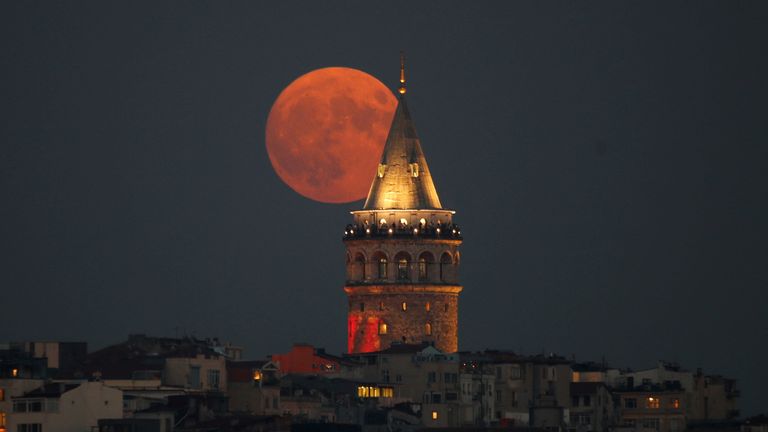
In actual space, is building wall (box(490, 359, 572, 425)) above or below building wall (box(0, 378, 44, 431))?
above

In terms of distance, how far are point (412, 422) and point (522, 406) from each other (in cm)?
1885

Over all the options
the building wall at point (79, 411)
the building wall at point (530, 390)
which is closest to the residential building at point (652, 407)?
the building wall at point (530, 390)

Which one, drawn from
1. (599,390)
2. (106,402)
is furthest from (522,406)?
(106,402)

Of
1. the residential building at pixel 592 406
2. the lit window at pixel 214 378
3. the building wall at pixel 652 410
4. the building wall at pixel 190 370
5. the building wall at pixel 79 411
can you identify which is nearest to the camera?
the building wall at pixel 79 411

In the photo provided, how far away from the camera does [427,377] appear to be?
193375 millimetres

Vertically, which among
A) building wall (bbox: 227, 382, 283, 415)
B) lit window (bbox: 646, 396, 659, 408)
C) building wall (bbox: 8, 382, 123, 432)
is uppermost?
lit window (bbox: 646, 396, 659, 408)

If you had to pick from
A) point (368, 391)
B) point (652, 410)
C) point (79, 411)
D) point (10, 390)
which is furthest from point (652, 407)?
point (10, 390)

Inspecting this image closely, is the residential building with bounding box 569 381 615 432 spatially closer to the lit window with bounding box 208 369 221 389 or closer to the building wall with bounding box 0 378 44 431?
the lit window with bounding box 208 369 221 389

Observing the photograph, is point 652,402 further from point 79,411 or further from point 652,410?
point 79,411

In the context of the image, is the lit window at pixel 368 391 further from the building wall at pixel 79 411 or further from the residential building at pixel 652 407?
the building wall at pixel 79 411

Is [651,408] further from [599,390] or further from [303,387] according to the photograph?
[303,387]

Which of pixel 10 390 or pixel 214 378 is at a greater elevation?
pixel 214 378

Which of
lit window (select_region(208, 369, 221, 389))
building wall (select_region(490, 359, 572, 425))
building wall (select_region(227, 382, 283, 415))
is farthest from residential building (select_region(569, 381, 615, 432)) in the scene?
lit window (select_region(208, 369, 221, 389))

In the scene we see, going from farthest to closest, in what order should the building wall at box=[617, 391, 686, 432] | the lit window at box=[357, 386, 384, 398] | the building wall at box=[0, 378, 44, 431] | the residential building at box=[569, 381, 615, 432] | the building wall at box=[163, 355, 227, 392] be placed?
the building wall at box=[617, 391, 686, 432] → the residential building at box=[569, 381, 615, 432] → the lit window at box=[357, 386, 384, 398] → the building wall at box=[163, 355, 227, 392] → the building wall at box=[0, 378, 44, 431]
